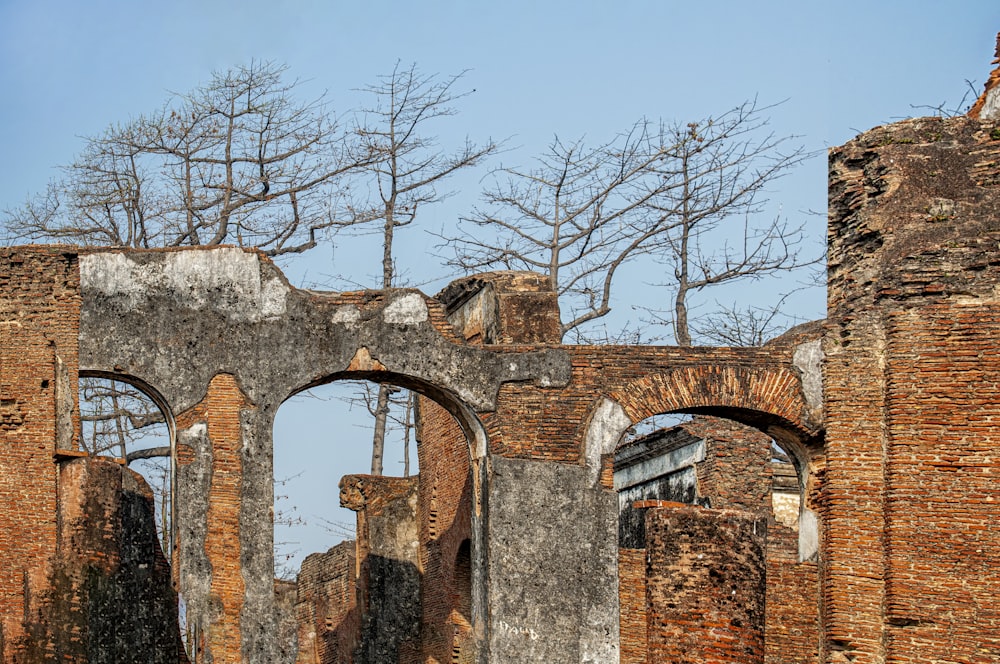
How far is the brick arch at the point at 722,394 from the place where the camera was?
16.0 meters

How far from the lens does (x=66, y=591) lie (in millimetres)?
15023

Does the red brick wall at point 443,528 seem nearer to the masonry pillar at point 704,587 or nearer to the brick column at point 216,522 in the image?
the brick column at point 216,522

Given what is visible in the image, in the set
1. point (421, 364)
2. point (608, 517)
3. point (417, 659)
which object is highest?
point (421, 364)

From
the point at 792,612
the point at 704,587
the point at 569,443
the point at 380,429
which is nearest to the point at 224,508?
the point at 569,443

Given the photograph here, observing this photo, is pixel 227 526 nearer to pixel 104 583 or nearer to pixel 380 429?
pixel 104 583

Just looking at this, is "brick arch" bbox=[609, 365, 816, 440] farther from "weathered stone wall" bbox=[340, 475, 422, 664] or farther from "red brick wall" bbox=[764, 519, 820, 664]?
"weathered stone wall" bbox=[340, 475, 422, 664]

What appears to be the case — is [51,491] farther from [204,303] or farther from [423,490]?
[423,490]

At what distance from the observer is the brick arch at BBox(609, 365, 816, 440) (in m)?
16.0

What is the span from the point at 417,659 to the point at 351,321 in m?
4.92

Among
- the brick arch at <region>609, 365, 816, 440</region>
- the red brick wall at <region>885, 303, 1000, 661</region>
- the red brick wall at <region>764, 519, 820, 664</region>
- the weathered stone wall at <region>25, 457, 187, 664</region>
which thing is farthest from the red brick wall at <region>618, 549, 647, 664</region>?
the weathered stone wall at <region>25, 457, 187, 664</region>

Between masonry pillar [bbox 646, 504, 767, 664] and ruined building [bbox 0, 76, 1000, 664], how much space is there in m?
0.02

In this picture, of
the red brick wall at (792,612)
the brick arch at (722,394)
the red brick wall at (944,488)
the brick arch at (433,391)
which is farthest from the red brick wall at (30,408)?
the red brick wall at (944,488)

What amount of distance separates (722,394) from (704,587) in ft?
6.66

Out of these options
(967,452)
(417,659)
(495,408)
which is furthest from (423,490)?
(967,452)
